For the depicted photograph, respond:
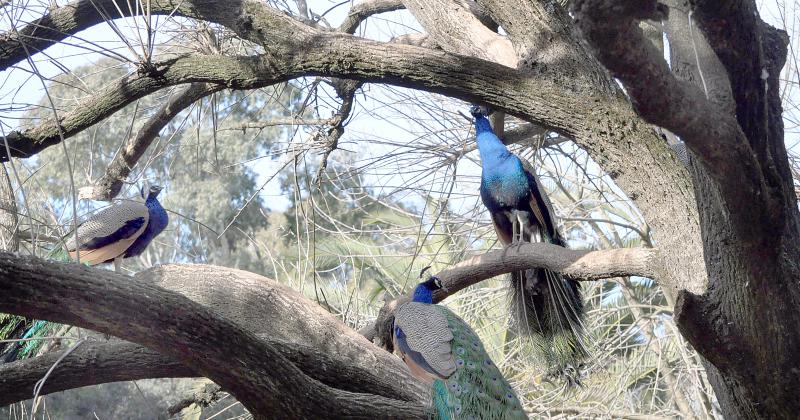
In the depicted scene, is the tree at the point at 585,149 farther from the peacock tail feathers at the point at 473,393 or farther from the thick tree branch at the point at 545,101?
the peacock tail feathers at the point at 473,393

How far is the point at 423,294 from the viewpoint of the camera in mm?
4336

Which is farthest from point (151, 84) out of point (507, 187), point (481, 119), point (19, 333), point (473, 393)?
point (507, 187)

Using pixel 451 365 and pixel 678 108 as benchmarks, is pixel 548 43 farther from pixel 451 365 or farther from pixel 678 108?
pixel 451 365

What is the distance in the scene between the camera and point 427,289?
435 centimetres

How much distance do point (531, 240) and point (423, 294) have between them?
1.17 meters

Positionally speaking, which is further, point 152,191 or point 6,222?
point 152,191

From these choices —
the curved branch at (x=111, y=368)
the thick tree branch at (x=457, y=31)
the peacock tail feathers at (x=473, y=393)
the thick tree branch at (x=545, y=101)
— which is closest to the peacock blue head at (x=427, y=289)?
the peacock tail feathers at (x=473, y=393)

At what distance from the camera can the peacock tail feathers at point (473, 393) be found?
336 cm

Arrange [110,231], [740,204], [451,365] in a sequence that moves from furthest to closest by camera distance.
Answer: [110,231] → [451,365] → [740,204]

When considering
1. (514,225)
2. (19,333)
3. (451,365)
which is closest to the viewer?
(451,365)

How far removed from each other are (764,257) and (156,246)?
12.7 meters

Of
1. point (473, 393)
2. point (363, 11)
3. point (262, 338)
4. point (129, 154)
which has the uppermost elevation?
point (363, 11)

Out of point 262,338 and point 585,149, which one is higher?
point 585,149

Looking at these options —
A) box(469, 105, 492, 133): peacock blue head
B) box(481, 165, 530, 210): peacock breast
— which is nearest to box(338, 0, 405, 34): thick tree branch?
box(469, 105, 492, 133): peacock blue head
